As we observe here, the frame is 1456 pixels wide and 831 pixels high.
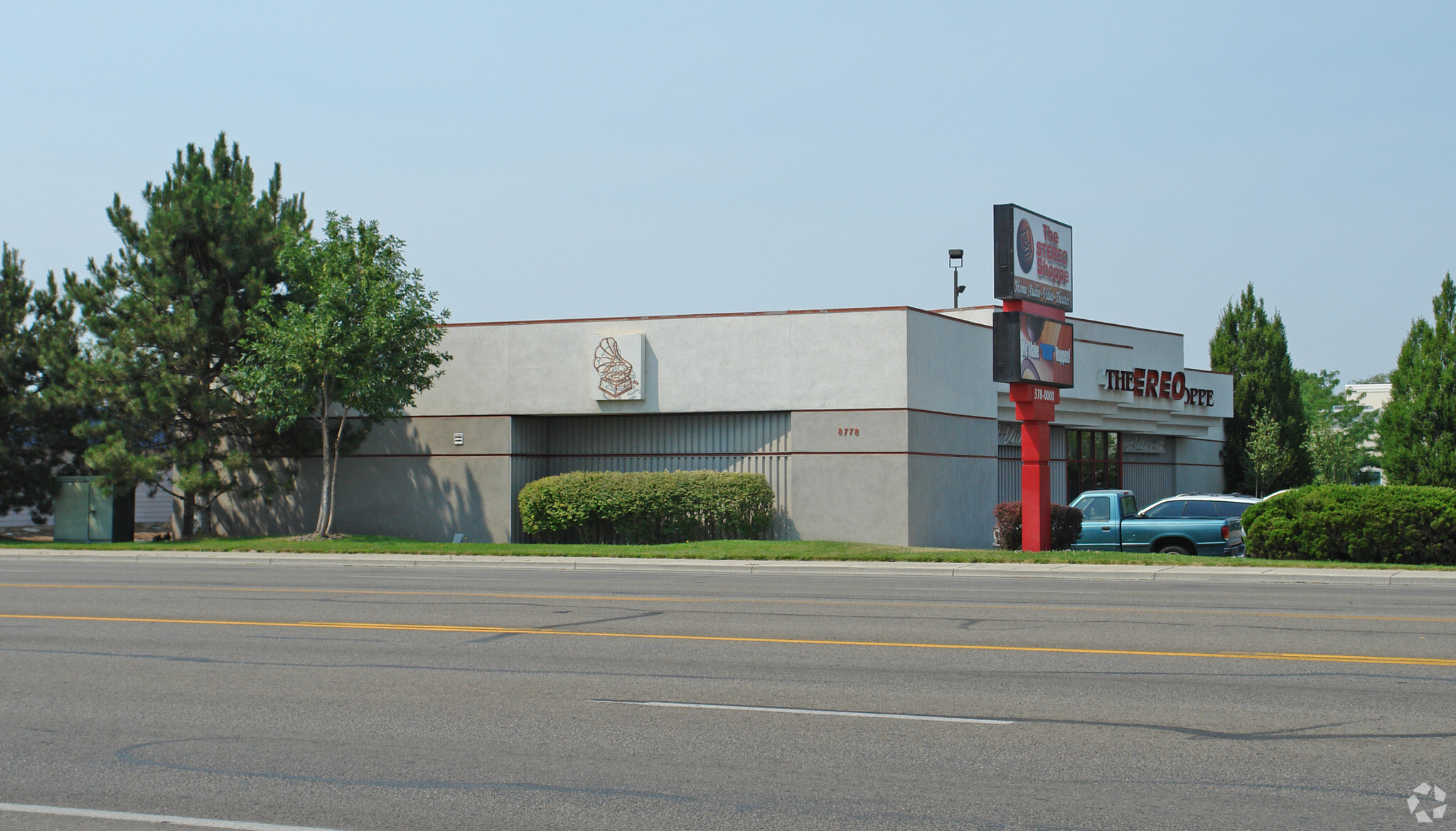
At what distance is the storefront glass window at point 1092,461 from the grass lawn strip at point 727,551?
1234 centimetres

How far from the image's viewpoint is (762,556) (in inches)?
958

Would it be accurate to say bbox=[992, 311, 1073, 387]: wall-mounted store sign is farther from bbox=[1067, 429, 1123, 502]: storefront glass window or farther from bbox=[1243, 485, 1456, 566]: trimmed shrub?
bbox=[1067, 429, 1123, 502]: storefront glass window

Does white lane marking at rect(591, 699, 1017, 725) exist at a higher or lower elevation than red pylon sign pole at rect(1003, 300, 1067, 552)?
lower

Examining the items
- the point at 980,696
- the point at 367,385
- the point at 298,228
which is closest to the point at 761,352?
the point at 367,385

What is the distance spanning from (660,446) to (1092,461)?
14656 millimetres

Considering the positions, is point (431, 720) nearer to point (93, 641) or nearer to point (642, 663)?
point (642, 663)

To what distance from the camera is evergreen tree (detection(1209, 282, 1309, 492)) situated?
44656mm

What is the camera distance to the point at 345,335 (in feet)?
92.3

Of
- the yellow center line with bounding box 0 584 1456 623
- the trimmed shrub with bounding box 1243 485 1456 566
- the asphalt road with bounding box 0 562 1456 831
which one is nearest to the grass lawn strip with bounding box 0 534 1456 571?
the trimmed shrub with bounding box 1243 485 1456 566

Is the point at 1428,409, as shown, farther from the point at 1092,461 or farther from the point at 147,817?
the point at 147,817

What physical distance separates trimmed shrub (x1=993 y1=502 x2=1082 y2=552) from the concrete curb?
433 centimetres

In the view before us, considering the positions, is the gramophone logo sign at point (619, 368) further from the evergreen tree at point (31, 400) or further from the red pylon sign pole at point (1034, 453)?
the evergreen tree at point (31, 400)

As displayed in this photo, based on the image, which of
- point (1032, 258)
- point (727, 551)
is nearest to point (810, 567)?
point (727, 551)

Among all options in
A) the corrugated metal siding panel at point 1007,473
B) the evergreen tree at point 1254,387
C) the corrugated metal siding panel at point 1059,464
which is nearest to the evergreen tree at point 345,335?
the corrugated metal siding panel at point 1007,473
